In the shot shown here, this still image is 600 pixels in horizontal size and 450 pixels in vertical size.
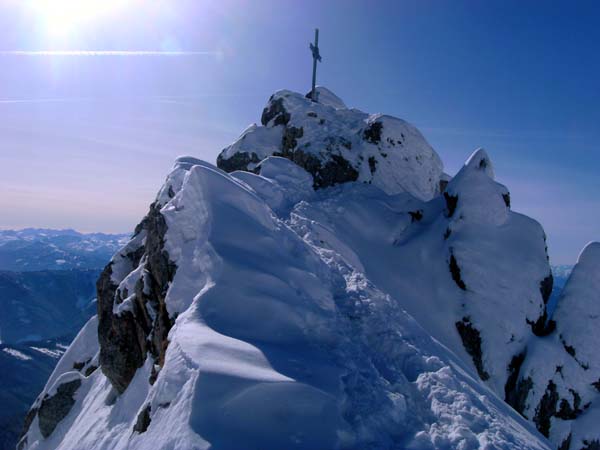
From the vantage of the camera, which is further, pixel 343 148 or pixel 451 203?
pixel 343 148

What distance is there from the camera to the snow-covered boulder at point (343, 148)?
31.2 metres

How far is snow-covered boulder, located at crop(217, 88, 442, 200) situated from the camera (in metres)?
31.2

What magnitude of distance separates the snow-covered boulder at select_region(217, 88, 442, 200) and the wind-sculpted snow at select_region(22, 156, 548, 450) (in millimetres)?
17120

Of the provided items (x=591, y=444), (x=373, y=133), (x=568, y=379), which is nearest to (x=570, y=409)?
(x=568, y=379)

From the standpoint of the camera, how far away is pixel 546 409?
796 inches

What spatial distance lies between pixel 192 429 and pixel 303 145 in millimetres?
29142

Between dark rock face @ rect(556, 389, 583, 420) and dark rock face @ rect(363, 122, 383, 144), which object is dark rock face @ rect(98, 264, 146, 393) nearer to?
dark rock face @ rect(556, 389, 583, 420)

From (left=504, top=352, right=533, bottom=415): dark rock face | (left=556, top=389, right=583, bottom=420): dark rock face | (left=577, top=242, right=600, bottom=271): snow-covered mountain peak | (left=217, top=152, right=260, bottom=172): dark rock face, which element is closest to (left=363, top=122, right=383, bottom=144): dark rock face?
(left=217, top=152, right=260, bottom=172): dark rock face

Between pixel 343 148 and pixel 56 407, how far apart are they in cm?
2742

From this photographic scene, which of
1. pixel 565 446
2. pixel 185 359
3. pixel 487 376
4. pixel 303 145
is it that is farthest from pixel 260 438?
pixel 303 145

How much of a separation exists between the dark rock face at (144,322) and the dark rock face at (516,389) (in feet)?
59.6

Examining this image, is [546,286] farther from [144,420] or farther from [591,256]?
[144,420]

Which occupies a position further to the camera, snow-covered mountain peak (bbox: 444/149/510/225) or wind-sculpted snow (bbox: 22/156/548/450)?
snow-covered mountain peak (bbox: 444/149/510/225)

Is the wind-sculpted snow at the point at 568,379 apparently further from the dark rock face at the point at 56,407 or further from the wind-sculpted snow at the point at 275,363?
the dark rock face at the point at 56,407
